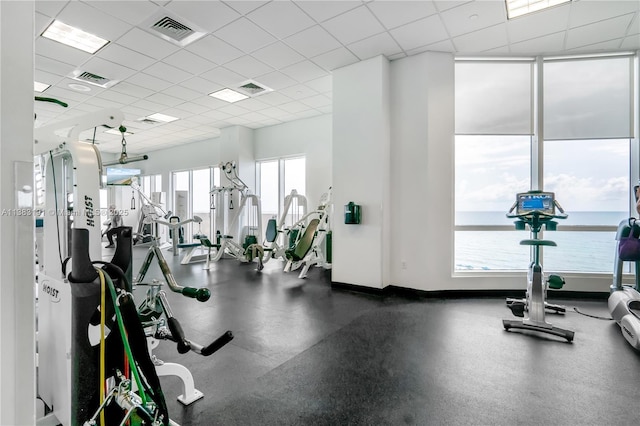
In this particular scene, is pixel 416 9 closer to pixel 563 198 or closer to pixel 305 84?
pixel 305 84

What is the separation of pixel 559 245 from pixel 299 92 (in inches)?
189

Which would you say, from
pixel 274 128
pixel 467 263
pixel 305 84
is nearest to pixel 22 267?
pixel 467 263

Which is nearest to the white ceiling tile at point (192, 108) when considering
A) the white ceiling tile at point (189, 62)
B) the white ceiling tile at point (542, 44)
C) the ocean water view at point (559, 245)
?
the white ceiling tile at point (189, 62)

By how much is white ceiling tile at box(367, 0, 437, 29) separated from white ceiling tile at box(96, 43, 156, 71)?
3.15 meters

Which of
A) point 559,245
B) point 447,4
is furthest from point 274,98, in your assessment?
point 559,245

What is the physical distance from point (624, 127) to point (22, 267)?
20.1 feet

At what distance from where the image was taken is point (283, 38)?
3900mm

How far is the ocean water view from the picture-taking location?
A: 437 cm

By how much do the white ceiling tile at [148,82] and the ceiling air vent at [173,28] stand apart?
134cm

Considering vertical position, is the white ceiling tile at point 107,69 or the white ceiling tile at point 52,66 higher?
the white ceiling tile at point 107,69

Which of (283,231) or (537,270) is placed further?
(283,231)

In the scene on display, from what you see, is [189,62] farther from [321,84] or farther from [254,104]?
[321,84]

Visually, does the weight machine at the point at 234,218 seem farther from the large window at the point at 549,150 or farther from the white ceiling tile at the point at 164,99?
the large window at the point at 549,150

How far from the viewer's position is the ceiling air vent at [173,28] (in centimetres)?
346
